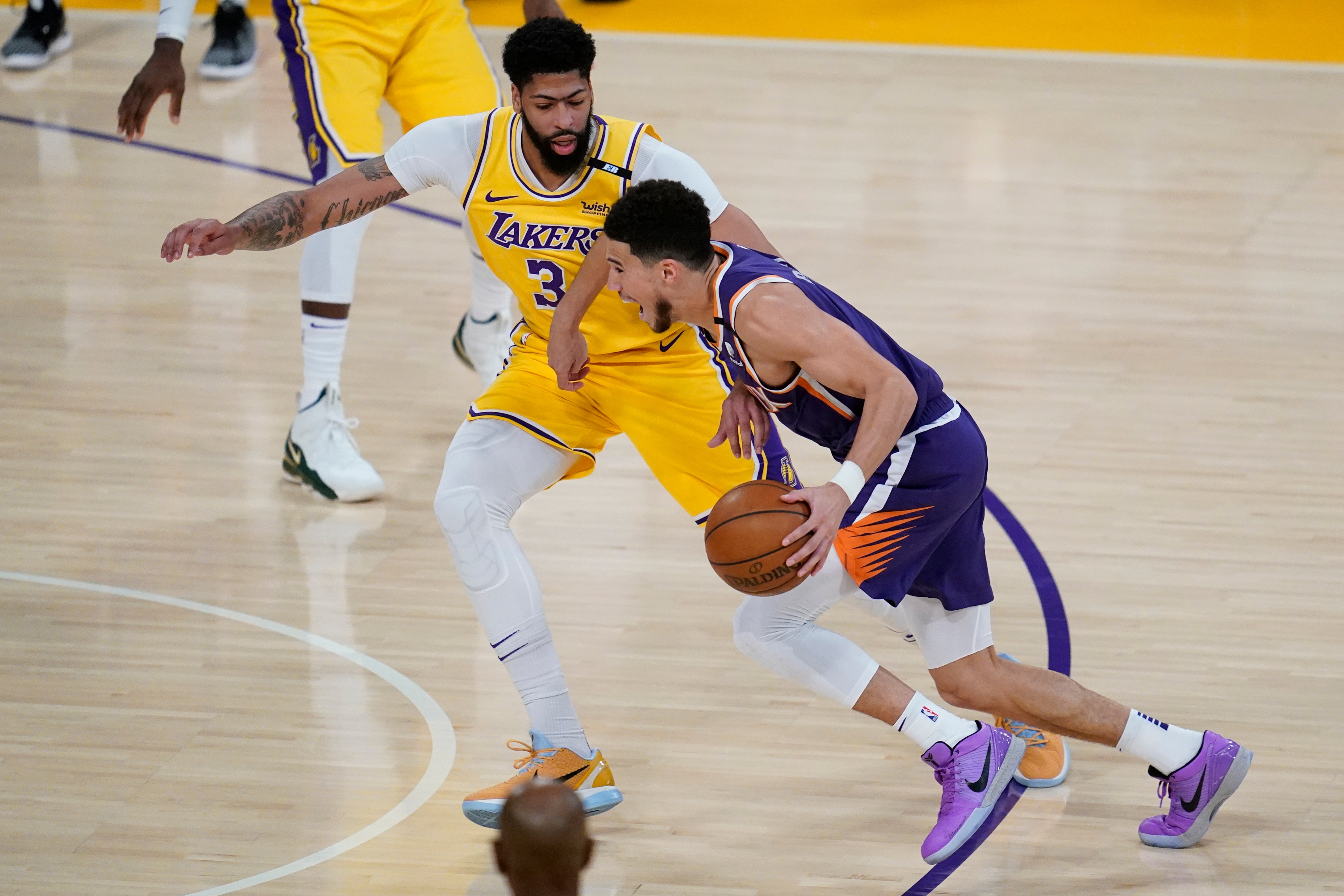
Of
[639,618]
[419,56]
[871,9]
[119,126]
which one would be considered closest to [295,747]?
[639,618]

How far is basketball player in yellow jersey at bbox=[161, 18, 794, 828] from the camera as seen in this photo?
13.5ft

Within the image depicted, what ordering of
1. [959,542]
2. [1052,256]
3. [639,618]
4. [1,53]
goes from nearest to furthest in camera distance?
[959,542], [639,618], [1052,256], [1,53]

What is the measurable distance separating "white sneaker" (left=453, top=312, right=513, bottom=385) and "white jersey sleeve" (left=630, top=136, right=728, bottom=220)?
2.39m

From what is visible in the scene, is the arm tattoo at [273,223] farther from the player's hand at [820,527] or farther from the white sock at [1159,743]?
the white sock at [1159,743]

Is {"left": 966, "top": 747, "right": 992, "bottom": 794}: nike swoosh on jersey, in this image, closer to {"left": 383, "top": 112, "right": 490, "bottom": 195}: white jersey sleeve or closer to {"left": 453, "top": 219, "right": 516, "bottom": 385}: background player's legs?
{"left": 383, "top": 112, "right": 490, "bottom": 195}: white jersey sleeve

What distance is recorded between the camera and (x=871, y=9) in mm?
12547

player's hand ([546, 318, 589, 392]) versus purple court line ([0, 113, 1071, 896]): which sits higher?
player's hand ([546, 318, 589, 392])

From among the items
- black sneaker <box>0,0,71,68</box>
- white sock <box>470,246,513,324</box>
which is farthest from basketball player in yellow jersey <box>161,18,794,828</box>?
black sneaker <box>0,0,71,68</box>

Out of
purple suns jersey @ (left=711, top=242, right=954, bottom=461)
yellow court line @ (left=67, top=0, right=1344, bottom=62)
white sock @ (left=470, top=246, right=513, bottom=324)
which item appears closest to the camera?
purple suns jersey @ (left=711, top=242, right=954, bottom=461)

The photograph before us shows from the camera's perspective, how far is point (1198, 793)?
388 cm

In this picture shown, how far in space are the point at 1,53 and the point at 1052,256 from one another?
287 inches

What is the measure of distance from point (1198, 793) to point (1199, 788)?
0.01 meters

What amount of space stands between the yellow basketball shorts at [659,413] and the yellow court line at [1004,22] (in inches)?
312

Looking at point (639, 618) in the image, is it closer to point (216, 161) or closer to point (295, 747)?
point (295, 747)
